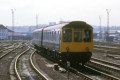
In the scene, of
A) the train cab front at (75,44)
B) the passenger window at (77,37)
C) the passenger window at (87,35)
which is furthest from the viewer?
the passenger window at (87,35)

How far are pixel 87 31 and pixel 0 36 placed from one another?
111m

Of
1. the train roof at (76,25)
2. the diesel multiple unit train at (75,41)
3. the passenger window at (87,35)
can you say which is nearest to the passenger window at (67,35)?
the diesel multiple unit train at (75,41)

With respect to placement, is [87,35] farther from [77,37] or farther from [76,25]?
[76,25]

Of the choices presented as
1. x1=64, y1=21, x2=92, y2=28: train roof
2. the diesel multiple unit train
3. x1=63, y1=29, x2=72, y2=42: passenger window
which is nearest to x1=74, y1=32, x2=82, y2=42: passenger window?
the diesel multiple unit train

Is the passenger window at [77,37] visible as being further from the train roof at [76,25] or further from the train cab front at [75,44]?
the train roof at [76,25]

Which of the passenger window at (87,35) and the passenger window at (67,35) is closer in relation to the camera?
the passenger window at (67,35)

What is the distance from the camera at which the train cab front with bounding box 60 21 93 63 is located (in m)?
18.1

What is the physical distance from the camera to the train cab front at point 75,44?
1809 cm

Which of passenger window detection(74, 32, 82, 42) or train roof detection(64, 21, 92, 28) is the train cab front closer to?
passenger window detection(74, 32, 82, 42)

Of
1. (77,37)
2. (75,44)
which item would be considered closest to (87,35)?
(77,37)

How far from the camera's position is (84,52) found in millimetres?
18375

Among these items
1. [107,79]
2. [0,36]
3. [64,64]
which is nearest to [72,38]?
[64,64]

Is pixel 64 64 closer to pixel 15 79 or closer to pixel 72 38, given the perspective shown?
pixel 72 38

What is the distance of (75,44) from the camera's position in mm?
18109
